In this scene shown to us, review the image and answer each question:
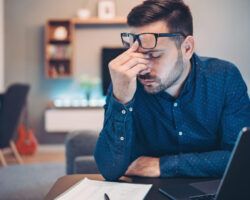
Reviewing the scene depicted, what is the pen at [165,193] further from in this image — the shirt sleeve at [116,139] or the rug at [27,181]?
the rug at [27,181]

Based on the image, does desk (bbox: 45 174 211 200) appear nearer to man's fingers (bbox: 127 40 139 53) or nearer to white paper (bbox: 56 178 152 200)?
white paper (bbox: 56 178 152 200)

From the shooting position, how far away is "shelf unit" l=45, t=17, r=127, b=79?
5.18 meters

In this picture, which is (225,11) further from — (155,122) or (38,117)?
(155,122)

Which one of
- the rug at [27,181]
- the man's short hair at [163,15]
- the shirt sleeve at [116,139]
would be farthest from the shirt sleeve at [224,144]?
the rug at [27,181]

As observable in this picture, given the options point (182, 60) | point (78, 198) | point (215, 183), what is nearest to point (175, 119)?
point (182, 60)

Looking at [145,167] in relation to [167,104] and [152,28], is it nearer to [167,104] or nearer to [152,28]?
[167,104]

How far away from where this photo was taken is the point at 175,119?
1.34 metres

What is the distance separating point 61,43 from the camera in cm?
526

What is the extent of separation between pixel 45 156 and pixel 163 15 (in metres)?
3.95

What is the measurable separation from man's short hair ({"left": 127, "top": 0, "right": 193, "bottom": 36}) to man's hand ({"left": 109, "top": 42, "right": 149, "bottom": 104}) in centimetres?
13

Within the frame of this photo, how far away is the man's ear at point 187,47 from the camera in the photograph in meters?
1.36

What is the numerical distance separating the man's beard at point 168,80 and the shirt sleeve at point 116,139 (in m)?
0.10

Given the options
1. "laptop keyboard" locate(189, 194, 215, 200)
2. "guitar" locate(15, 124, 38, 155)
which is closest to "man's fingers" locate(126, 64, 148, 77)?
"laptop keyboard" locate(189, 194, 215, 200)

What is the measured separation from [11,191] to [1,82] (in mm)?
2844
